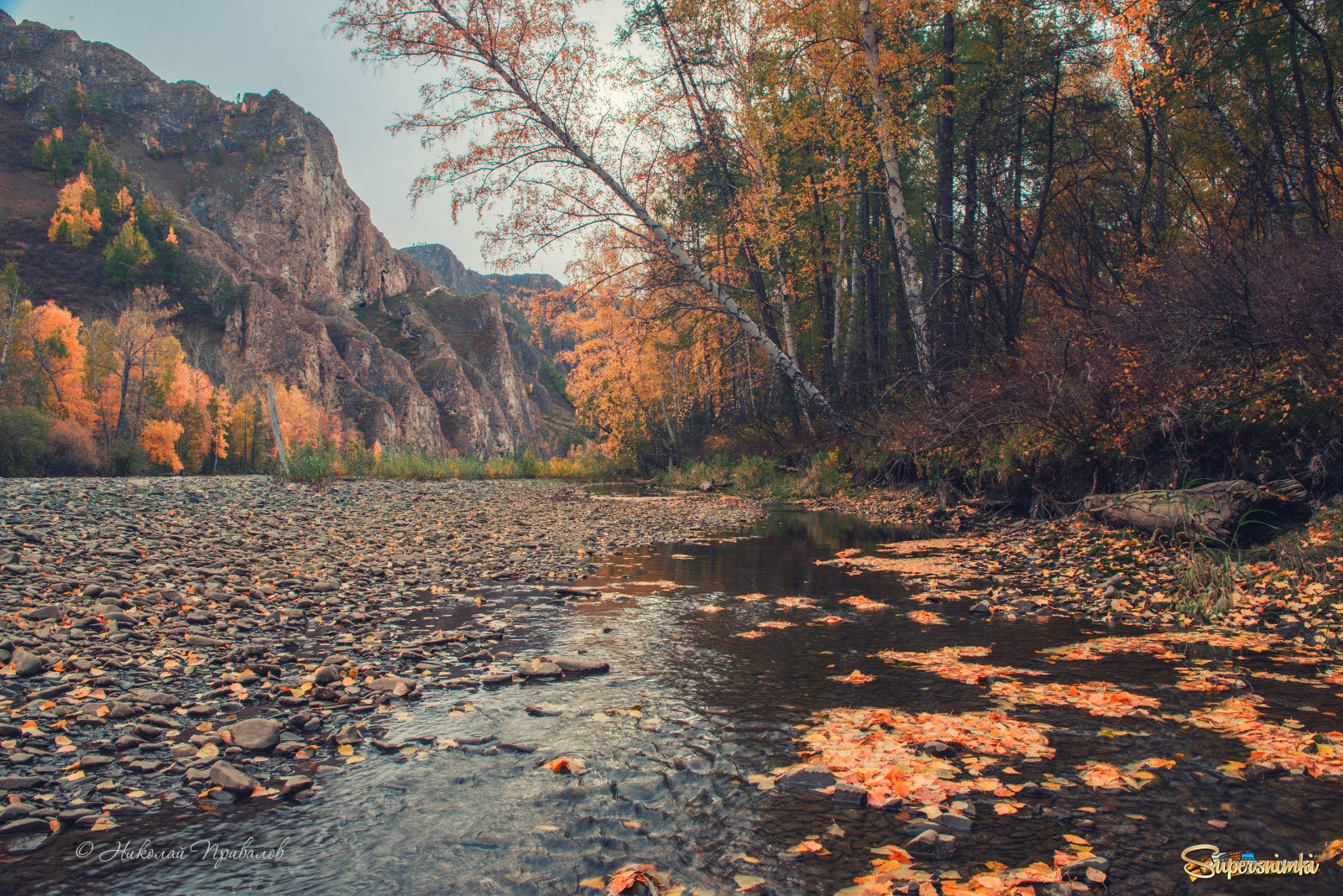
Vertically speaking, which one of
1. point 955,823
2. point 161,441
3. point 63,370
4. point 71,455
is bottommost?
point 955,823

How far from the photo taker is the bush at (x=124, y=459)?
4088cm

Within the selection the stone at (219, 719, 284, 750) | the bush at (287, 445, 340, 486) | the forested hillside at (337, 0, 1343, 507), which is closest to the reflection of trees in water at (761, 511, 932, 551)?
the forested hillside at (337, 0, 1343, 507)

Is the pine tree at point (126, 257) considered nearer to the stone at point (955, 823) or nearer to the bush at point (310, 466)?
the bush at point (310, 466)

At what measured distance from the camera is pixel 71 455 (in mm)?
38938

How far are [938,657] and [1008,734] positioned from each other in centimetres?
123

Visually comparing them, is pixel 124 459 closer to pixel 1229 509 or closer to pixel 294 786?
pixel 294 786

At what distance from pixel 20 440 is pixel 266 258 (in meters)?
119

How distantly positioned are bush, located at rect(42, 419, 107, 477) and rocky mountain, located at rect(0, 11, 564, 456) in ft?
150

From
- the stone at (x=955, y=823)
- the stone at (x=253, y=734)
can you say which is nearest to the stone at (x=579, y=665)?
the stone at (x=253, y=734)

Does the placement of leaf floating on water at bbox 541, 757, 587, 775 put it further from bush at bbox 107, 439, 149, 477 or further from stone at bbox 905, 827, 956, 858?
bush at bbox 107, 439, 149, 477

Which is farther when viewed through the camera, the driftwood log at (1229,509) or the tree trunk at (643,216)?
the tree trunk at (643,216)

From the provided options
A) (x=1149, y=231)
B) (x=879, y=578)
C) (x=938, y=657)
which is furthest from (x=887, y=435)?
(x=938, y=657)

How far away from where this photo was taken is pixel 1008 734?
3.17 metres

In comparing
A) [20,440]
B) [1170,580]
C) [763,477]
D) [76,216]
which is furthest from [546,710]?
[76,216]
